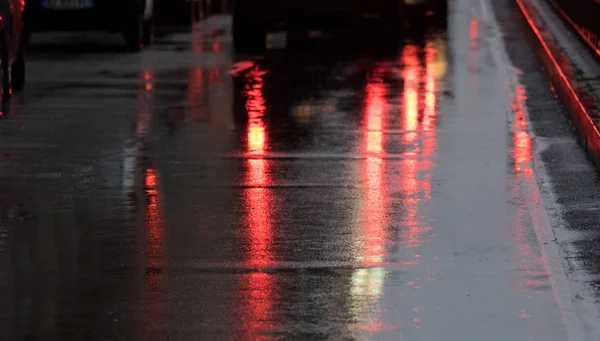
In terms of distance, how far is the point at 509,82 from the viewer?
17.8 metres

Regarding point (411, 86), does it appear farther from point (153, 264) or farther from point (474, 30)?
point (153, 264)

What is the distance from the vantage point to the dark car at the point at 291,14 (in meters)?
22.7

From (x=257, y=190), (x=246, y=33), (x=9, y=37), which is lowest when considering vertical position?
(x=246, y=33)

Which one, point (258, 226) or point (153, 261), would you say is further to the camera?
point (258, 226)

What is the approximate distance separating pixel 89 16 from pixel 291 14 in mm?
2578

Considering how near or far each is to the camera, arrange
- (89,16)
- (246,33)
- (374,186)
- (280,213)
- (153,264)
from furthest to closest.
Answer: (246,33) → (89,16) → (374,186) → (280,213) → (153,264)

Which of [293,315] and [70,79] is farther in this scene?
[70,79]

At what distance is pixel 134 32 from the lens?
21.9 meters

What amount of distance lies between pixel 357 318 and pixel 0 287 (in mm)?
1616

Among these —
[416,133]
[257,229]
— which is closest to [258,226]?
[257,229]

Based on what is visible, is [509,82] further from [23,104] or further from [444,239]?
[444,239]

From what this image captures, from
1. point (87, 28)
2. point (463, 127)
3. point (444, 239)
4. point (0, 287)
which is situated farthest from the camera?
point (87, 28)

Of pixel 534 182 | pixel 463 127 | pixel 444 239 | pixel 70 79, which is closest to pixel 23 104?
pixel 70 79

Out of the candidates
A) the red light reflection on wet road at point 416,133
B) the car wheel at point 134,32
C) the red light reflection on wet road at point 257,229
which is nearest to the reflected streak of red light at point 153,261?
the red light reflection on wet road at point 257,229
